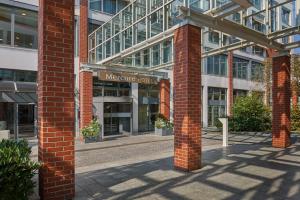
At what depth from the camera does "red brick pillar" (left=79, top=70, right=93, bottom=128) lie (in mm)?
14773

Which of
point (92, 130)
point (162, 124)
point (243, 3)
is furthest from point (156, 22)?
point (162, 124)

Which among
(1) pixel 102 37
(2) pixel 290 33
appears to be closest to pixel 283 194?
(2) pixel 290 33

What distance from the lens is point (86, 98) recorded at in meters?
15.2

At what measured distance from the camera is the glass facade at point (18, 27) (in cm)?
1416

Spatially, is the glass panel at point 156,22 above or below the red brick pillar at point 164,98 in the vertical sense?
above

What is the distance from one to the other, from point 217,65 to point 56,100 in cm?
2296

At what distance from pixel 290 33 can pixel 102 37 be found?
9872 mm

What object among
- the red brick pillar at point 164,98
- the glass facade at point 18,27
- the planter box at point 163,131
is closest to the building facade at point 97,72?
the glass facade at point 18,27

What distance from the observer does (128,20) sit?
39.5ft

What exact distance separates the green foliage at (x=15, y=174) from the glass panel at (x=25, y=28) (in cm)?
1247

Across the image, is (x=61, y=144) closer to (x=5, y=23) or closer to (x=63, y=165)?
(x=63, y=165)

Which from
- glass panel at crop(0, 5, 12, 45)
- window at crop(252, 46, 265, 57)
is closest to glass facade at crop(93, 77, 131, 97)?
glass panel at crop(0, 5, 12, 45)

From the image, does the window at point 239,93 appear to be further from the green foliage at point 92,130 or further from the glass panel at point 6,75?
the glass panel at point 6,75

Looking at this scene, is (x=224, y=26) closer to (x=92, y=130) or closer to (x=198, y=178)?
(x=198, y=178)
